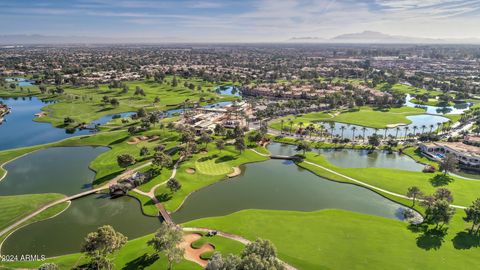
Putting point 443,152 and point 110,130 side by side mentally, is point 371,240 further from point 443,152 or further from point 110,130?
point 110,130

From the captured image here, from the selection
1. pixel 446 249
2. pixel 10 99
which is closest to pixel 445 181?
pixel 446 249

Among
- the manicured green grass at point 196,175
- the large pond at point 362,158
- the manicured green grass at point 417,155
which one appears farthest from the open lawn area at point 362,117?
the manicured green grass at point 196,175

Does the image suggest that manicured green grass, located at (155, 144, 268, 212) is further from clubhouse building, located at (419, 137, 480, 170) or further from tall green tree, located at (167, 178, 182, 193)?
clubhouse building, located at (419, 137, 480, 170)

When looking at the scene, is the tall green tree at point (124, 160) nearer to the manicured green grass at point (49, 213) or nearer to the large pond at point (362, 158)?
the manicured green grass at point (49, 213)

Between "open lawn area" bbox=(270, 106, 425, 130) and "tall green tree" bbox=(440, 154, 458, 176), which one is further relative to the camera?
"open lawn area" bbox=(270, 106, 425, 130)

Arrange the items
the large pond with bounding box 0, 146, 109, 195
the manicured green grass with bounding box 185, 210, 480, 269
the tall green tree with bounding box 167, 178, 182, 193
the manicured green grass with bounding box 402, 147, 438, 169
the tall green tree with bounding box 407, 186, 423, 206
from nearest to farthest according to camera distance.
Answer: the manicured green grass with bounding box 185, 210, 480, 269 < the tall green tree with bounding box 407, 186, 423, 206 < the tall green tree with bounding box 167, 178, 182, 193 < the large pond with bounding box 0, 146, 109, 195 < the manicured green grass with bounding box 402, 147, 438, 169

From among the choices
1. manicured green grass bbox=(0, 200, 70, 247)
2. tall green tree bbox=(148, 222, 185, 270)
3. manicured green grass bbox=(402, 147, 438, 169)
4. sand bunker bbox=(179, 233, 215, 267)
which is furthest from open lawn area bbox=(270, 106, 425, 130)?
tall green tree bbox=(148, 222, 185, 270)
